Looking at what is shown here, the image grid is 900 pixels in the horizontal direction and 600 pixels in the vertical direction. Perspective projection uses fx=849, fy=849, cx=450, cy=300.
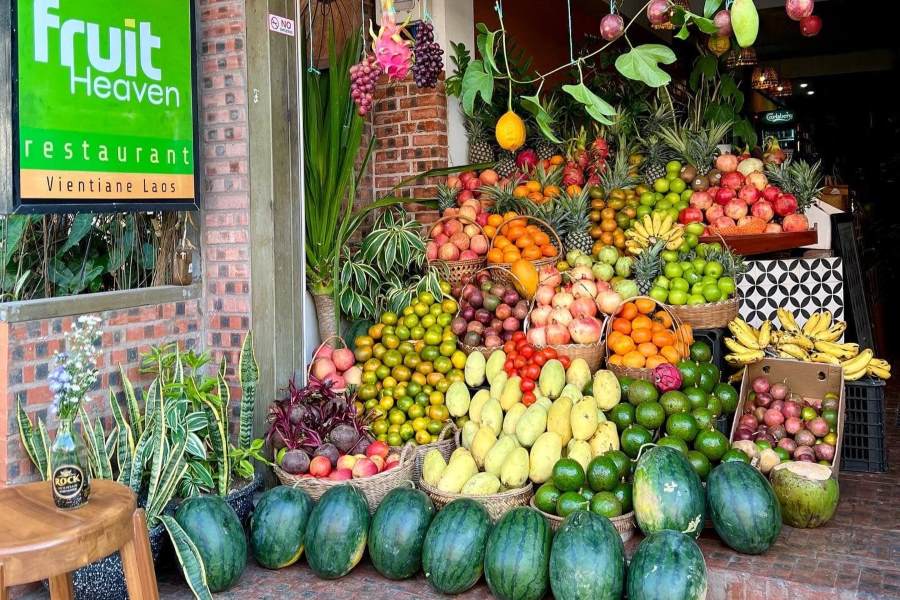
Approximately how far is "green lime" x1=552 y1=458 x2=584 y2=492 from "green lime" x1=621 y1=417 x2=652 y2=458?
37 centimetres

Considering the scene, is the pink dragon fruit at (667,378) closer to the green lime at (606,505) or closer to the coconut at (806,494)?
the coconut at (806,494)

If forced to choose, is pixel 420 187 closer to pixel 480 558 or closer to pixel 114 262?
pixel 114 262

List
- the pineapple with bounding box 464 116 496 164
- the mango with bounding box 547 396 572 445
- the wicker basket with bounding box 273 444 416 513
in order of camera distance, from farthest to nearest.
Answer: the pineapple with bounding box 464 116 496 164 → the mango with bounding box 547 396 572 445 → the wicker basket with bounding box 273 444 416 513

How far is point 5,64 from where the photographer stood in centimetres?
361

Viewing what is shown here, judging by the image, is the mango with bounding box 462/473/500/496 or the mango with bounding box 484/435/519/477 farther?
the mango with bounding box 484/435/519/477

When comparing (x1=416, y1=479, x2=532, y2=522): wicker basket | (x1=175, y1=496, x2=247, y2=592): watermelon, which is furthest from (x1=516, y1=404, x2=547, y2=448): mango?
(x1=175, y1=496, x2=247, y2=592): watermelon

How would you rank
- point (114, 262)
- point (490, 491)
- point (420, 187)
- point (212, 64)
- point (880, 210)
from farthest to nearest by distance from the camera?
point (880, 210) → point (420, 187) → point (212, 64) → point (114, 262) → point (490, 491)

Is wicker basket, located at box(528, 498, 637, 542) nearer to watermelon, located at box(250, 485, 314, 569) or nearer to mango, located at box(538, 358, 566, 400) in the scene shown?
mango, located at box(538, 358, 566, 400)

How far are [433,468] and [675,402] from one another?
1.28 m

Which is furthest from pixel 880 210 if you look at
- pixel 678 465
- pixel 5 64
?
pixel 5 64

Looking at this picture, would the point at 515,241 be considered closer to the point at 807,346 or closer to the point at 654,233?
the point at 654,233

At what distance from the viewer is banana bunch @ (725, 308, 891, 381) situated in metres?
4.83

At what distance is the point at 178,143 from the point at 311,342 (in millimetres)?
1657

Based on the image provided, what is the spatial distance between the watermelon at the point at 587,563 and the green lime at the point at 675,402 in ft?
3.54
